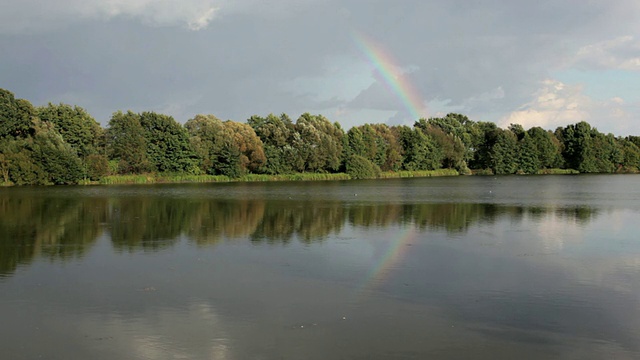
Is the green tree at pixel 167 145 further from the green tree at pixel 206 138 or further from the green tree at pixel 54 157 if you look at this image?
the green tree at pixel 54 157

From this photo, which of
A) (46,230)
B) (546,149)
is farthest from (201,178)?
(546,149)

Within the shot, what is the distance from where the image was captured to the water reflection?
55.4 feet

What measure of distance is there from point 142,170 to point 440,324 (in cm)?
6283

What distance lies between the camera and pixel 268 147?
75.2 m

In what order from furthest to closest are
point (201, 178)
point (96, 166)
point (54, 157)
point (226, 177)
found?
point (226, 177)
point (201, 178)
point (96, 166)
point (54, 157)

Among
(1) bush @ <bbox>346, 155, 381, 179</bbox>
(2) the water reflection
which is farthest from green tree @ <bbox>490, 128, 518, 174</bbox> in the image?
(2) the water reflection

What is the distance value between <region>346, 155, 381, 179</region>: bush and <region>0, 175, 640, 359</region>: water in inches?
2342

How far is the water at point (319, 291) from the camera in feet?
25.2

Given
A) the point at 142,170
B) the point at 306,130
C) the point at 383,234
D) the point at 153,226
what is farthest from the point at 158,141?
the point at 383,234

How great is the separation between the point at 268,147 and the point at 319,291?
6531 centimetres

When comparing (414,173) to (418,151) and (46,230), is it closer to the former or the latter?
(418,151)

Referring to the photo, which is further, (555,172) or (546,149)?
(555,172)

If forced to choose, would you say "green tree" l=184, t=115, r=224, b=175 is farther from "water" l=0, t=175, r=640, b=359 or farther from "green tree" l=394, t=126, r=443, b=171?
"water" l=0, t=175, r=640, b=359

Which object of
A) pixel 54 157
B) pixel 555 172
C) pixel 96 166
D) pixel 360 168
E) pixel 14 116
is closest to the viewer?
pixel 54 157
